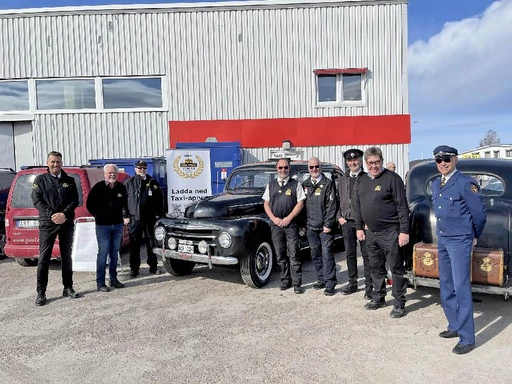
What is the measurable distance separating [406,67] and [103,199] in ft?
39.8

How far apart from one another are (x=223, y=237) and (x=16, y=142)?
481 inches

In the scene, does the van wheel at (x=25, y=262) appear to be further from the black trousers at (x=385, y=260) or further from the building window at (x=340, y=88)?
the building window at (x=340, y=88)

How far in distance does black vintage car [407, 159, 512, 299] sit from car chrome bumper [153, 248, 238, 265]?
7.44 ft

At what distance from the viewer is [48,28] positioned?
1423 centimetres

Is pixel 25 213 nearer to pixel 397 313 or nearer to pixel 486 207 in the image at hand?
pixel 397 313

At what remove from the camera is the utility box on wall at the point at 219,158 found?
38.7ft

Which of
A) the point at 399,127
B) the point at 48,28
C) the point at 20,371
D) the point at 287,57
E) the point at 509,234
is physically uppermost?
the point at 48,28

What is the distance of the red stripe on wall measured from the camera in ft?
47.0

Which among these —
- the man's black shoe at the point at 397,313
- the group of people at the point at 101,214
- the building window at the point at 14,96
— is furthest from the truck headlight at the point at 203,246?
the building window at the point at 14,96

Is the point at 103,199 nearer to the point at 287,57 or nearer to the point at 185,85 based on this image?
the point at 185,85

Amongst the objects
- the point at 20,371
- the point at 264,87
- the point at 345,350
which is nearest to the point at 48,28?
the point at 264,87

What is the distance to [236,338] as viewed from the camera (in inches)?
165

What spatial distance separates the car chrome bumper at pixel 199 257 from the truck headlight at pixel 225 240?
164 millimetres

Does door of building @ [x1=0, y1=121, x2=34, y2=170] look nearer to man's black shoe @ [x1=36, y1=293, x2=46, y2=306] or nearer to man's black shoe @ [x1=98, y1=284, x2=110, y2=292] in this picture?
man's black shoe @ [x1=98, y1=284, x2=110, y2=292]
